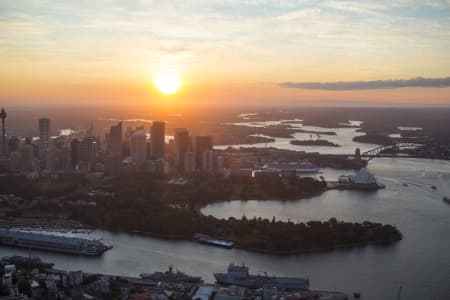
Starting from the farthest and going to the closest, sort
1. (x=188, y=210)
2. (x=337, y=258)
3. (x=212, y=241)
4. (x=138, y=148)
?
(x=138, y=148), (x=188, y=210), (x=212, y=241), (x=337, y=258)

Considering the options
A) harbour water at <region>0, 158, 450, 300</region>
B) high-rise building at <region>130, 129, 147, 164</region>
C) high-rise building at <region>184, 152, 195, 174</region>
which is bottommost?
harbour water at <region>0, 158, 450, 300</region>

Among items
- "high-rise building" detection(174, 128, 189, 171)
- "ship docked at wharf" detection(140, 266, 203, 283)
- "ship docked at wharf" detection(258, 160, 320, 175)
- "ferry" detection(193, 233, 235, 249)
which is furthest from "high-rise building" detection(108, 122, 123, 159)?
"ship docked at wharf" detection(140, 266, 203, 283)

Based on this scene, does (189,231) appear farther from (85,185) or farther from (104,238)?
(85,185)

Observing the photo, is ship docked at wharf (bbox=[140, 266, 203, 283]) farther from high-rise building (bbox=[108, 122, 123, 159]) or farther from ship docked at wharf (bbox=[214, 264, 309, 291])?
high-rise building (bbox=[108, 122, 123, 159])

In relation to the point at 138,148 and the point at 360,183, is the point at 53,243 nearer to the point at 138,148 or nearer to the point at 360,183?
the point at 138,148

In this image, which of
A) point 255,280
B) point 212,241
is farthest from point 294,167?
point 255,280

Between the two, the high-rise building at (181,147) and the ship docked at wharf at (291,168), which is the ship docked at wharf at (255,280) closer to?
the high-rise building at (181,147)
